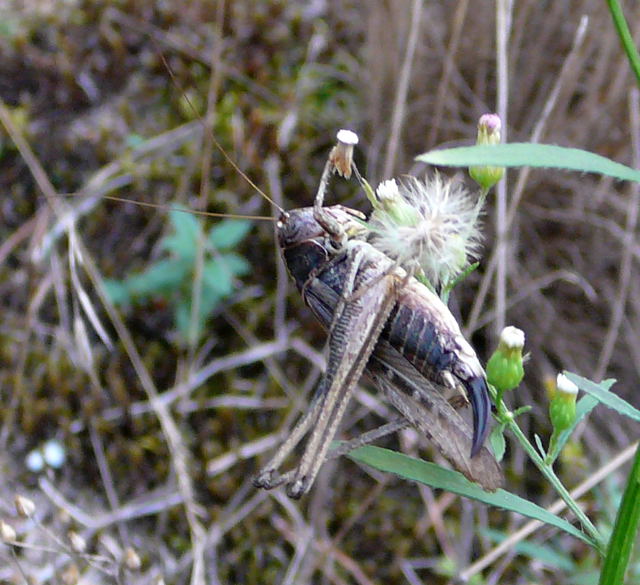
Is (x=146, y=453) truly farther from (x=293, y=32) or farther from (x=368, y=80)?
(x=293, y=32)

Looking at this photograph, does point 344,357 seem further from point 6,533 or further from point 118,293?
point 118,293

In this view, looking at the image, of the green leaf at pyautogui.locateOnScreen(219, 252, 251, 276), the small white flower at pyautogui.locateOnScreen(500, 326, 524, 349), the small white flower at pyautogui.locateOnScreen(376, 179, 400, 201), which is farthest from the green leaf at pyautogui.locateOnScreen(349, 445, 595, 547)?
the green leaf at pyautogui.locateOnScreen(219, 252, 251, 276)

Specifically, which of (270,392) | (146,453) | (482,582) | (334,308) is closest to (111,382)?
(146,453)

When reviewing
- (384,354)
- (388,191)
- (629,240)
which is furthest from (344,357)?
(629,240)

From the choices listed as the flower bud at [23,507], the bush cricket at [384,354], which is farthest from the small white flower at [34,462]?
the bush cricket at [384,354]

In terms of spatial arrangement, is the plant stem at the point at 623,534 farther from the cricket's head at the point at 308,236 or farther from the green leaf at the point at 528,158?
the cricket's head at the point at 308,236

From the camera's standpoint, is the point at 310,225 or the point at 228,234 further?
the point at 228,234
